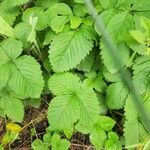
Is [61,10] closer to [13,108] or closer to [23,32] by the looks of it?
[23,32]

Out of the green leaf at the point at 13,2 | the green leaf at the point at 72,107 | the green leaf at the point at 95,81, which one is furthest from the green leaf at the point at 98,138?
the green leaf at the point at 13,2

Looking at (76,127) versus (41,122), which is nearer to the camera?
(76,127)

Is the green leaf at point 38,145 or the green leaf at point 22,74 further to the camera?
the green leaf at point 38,145

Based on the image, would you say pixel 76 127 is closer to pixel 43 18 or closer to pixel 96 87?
pixel 96 87

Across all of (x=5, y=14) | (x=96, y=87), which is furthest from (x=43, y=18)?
(x=96, y=87)

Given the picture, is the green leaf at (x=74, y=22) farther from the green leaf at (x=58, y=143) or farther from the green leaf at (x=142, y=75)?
the green leaf at (x=58, y=143)

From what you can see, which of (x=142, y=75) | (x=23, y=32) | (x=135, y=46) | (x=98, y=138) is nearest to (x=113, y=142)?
(x=98, y=138)

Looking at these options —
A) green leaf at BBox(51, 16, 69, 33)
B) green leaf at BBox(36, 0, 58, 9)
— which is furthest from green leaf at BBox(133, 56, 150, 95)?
green leaf at BBox(36, 0, 58, 9)
